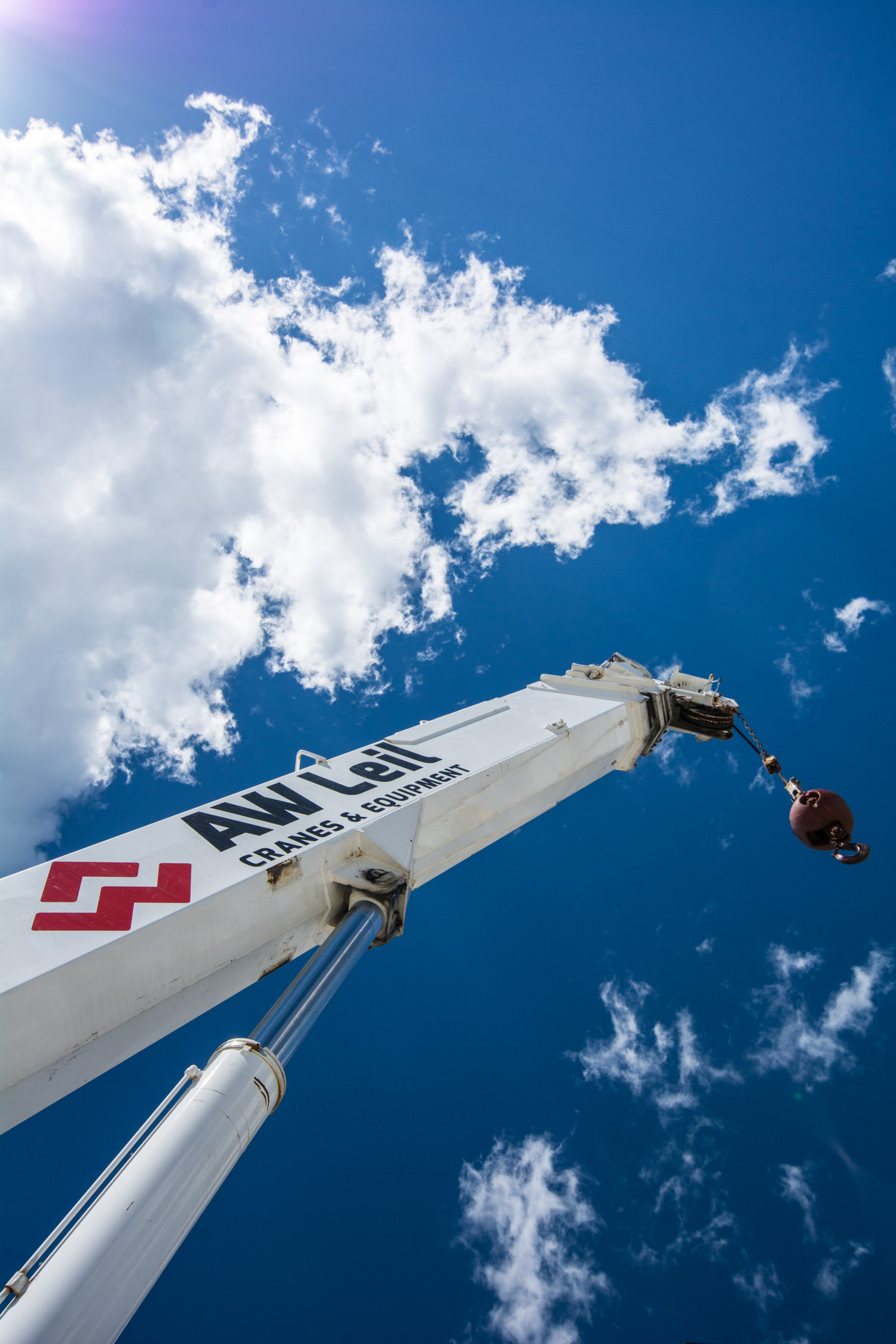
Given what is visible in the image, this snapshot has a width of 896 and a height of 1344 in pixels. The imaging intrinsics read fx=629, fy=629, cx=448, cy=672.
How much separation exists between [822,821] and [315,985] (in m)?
6.17

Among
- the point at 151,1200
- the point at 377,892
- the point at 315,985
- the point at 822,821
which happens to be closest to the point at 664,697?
the point at 822,821

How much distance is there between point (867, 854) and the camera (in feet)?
22.8

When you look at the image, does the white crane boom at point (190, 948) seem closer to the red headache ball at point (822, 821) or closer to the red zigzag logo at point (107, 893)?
the red zigzag logo at point (107, 893)

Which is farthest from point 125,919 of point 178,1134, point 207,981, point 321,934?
point 321,934

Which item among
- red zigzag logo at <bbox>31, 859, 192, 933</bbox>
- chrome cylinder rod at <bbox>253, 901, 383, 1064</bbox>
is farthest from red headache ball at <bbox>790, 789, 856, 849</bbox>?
red zigzag logo at <bbox>31, 859, 192, 933</bbox>

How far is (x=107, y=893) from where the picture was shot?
14.9 ft

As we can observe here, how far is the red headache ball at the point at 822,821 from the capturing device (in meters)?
7.46

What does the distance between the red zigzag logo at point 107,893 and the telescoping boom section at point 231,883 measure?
11 millimetres

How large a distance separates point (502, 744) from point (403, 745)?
1.42m

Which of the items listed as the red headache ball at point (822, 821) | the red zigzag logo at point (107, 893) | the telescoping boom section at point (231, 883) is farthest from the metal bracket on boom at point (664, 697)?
the red zigzag logo at point (107, 893)

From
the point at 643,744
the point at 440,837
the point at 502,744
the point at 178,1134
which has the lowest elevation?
the point at 178,1134

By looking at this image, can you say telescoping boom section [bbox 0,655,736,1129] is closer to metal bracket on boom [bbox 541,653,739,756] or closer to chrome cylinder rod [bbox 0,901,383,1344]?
chrome cylinder rod [bbox 0,901,383,1344]

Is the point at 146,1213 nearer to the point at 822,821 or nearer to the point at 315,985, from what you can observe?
the point at 315,985

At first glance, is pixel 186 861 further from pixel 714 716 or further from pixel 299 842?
pixel 714 716
